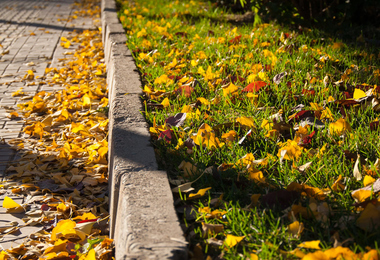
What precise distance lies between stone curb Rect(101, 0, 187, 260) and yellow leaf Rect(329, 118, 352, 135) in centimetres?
96

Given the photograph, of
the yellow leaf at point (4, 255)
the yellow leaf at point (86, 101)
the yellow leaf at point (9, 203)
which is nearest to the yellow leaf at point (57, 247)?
the yellow leaf at point (4, 255)

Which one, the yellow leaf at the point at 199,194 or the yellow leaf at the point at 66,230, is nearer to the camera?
the yellow leaf at the point at 199,194

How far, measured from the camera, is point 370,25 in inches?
192

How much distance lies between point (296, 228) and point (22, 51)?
5350 millimetres

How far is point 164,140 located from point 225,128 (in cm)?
37

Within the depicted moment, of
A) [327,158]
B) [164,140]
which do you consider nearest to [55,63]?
[164,140]

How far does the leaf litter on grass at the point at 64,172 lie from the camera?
172 cm

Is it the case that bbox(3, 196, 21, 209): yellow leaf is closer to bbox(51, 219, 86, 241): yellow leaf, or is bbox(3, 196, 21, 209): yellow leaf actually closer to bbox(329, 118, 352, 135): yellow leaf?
bbox(51, 219, 86, 241): yellow leaf

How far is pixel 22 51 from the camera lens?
5.51 m

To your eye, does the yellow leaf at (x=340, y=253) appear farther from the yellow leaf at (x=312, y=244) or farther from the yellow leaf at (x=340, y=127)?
the yellow leaf at (x=340, y=127)

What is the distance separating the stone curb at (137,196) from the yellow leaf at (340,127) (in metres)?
0.96

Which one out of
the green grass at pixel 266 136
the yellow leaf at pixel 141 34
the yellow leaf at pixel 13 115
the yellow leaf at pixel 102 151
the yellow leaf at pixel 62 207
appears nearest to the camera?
the green grass at pixel 266 136

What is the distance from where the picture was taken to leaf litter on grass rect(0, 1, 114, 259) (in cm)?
172

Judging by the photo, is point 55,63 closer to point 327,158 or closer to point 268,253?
point 327,158
